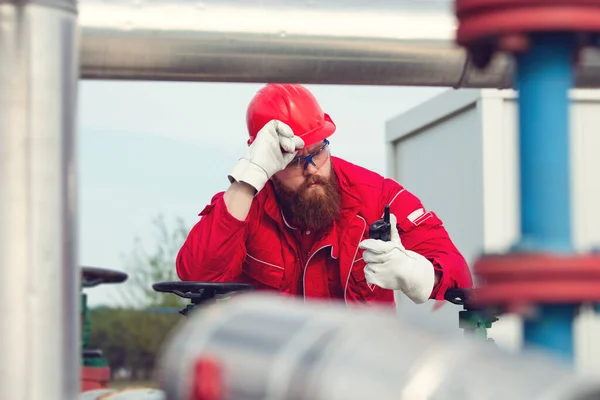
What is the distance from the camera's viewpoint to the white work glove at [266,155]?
4297 millimetres

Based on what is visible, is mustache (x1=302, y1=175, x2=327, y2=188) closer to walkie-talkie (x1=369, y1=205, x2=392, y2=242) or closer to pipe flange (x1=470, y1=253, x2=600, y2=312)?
walkie-talkie (x1=369, y1=205, x2=392, y2=242)

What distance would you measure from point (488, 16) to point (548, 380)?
66 cm

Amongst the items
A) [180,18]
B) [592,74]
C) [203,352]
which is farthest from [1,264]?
[592,74]

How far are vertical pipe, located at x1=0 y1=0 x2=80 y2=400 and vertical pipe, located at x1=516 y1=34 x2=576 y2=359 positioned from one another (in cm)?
103

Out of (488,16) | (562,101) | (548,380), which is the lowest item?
(548,380)

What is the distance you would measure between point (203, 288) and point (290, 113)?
1.28 m

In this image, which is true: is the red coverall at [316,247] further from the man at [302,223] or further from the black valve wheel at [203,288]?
the black valve wheel at [203,288]

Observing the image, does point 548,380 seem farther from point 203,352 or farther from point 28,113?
point 28,113

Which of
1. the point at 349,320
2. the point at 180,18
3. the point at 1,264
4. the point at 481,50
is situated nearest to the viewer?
the point at 349,320

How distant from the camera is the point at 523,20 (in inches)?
76.6

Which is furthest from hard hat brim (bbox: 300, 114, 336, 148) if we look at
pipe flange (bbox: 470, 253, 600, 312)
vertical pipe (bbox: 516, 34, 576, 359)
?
pipe flange (bbox: 470, 253, 600, 312)

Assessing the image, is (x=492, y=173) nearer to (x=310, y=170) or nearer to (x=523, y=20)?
(x=310, y=170)

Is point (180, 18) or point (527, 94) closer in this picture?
point (527, 94)

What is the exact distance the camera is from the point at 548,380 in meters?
1.59
